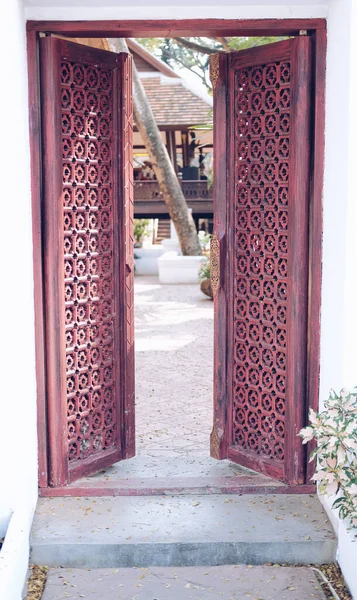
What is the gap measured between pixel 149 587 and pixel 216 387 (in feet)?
4.39

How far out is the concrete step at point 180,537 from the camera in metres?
3.67

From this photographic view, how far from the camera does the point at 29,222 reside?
12.9 feet

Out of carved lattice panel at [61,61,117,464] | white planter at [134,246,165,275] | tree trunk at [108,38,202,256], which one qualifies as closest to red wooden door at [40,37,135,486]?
carved lattice panel at [61,61,117,464]

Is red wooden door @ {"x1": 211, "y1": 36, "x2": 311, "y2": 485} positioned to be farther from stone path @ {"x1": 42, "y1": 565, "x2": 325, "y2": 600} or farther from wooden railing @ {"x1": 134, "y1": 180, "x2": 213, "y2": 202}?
wooden railing @ {"x1": 134, "y1": 180, "x2": 213, "y2": 202}

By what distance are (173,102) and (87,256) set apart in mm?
16457

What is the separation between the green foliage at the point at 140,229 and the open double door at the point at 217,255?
53.8ft

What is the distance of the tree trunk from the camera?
13.2 meters

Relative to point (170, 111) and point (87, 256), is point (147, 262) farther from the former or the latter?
point (87, 256)

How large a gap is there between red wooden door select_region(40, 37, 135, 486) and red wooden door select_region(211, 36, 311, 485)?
523mm

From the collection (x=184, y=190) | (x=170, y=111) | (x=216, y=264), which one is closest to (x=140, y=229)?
(x=184, y=190)

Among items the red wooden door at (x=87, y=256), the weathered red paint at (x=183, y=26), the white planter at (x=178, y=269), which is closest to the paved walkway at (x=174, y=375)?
the red wooden door at (x=87, y=256)

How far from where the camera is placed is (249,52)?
419 centimetres

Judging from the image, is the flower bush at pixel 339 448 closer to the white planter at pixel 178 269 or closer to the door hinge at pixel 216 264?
the door hinge at pixel 216 264

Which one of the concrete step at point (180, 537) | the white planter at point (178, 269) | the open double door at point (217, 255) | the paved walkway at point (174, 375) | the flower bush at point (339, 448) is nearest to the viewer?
the flower bush at point (339, 448)
